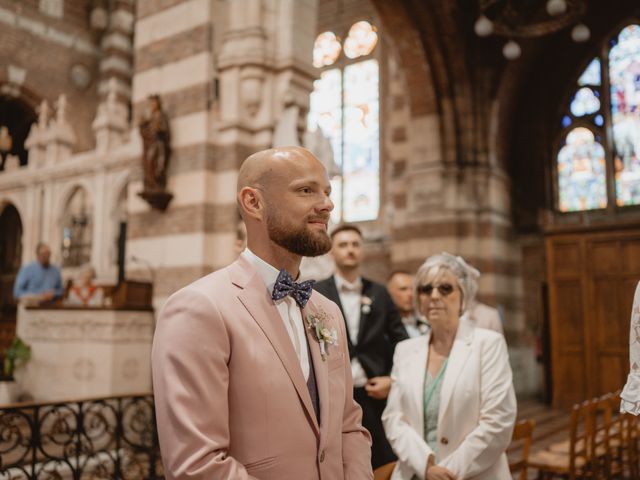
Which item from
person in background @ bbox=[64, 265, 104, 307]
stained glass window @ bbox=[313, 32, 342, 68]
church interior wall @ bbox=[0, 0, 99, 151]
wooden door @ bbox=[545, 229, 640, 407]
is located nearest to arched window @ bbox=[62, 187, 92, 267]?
person in background @ bbox=[64, 265, 104, 307]

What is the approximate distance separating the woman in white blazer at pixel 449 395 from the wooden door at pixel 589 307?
795 cm

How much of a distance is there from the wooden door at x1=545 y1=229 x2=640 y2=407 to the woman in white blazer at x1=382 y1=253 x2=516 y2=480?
26.1 feet

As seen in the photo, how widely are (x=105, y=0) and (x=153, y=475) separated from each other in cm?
1385

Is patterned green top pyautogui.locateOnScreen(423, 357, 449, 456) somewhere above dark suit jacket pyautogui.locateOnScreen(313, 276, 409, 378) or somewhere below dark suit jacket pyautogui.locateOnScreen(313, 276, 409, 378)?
below

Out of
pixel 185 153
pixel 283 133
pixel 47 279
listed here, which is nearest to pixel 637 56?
pixel 283 133

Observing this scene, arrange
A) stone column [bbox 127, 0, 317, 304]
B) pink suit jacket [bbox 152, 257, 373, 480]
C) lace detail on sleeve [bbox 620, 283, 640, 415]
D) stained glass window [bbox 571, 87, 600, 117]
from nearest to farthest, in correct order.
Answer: pink suit jacket [bbox 152, 257, 373, 480] → lace detail on sleeve [bbox 620, 283, 640, 415] → stone column [bbox 127, 0, 317, 304] → stained glass window [bbox 571, 87, 600, 117]

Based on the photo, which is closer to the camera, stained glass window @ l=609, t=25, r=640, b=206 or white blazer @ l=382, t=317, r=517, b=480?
white blazer @ l=382, t=317, r=517, b=480

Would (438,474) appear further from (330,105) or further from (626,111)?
(330,105)

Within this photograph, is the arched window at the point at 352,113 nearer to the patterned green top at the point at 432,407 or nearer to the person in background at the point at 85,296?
the person in background at the point at 85,296

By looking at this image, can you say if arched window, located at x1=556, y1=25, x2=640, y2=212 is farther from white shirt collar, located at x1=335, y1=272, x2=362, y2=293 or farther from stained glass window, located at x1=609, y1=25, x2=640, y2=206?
white shirt collar, located at x1=335, y1=272, x2=362, y2=293

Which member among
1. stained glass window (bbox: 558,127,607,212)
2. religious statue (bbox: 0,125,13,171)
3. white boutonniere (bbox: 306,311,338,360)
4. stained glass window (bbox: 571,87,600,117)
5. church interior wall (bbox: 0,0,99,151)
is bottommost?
white boutonniere (bbox: 306,311,338,360)

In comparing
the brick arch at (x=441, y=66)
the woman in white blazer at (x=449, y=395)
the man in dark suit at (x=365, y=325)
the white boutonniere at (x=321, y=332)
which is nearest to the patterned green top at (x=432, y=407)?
the woman in white blazer at (x=449, y=395)

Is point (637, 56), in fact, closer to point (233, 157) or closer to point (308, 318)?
point (233, 157)

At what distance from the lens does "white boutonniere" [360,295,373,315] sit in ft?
11.7
